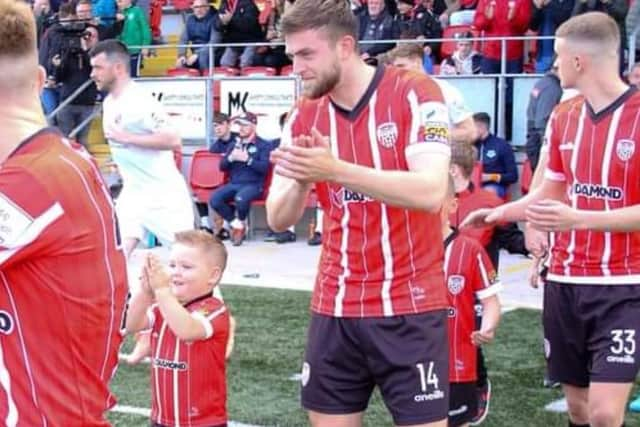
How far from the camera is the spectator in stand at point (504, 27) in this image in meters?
15.1

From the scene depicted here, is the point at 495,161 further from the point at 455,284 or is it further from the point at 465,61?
the point at 455,284

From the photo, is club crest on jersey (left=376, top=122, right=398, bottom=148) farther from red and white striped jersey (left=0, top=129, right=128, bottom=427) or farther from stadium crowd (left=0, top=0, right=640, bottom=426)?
red and white striped jersey (left=0, top=129, right=128, bottom=427)

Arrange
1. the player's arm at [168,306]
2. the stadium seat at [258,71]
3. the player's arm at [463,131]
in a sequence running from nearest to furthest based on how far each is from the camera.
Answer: the player's arm at [168,306] < the player's arm at [463,131] < the stadium seat at [258,71]

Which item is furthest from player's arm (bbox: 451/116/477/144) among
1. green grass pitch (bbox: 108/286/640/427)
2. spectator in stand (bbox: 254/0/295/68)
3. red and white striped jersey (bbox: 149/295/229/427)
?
spectator in stand (bbox: 254/0/295/68)

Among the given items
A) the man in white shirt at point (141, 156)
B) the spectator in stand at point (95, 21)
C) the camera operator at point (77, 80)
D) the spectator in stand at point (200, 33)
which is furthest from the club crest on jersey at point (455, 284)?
the spectator in stand at point (200, 33)

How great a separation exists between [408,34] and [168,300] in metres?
11.3

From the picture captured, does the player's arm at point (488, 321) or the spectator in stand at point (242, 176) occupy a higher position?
the player's arm at point (488, 321)

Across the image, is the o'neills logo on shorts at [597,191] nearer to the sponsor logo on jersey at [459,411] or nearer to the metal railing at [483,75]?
→ the sponsor logo on jersey at [459,411]

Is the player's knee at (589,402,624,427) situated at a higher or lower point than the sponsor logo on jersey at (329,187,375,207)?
lower

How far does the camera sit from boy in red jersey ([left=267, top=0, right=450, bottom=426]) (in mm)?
4184

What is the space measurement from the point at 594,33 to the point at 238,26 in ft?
43.2

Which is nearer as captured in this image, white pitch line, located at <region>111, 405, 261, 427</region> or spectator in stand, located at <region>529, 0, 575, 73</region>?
white pitch line, located at <region>111, 405, 261, 427</region>

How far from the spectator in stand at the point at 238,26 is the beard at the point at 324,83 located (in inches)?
539

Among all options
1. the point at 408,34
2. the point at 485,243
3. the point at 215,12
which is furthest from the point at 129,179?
the point at 215,12
